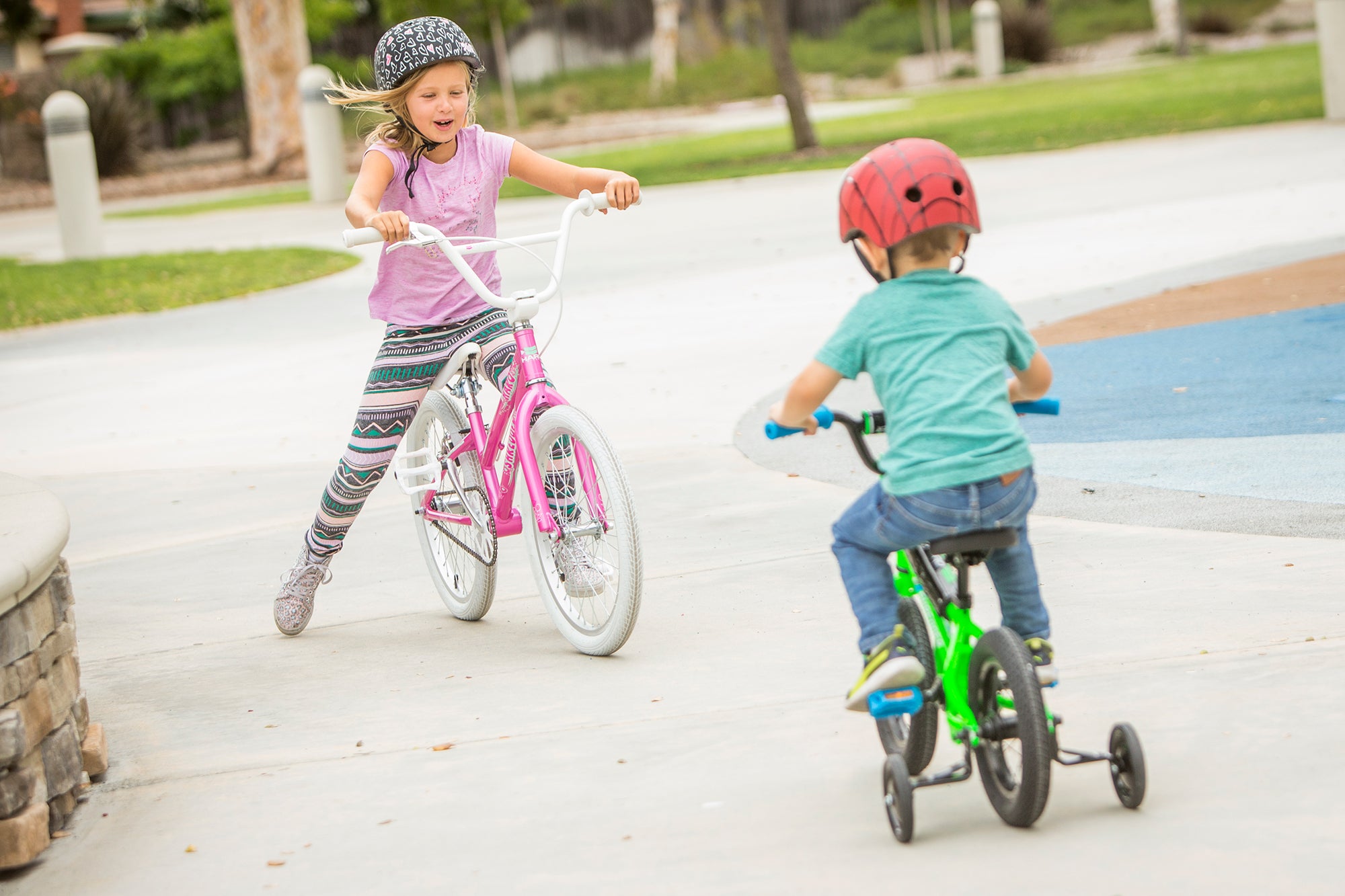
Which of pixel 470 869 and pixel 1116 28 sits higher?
pixel 1116 28

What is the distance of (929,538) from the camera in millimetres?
3064

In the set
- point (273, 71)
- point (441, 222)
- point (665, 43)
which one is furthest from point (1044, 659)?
point (665, 43)

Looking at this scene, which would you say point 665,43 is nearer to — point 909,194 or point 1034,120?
point 1034,120

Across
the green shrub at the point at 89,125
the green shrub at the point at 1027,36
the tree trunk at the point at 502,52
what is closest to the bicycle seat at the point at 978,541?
the green shrub at the point at 89,125

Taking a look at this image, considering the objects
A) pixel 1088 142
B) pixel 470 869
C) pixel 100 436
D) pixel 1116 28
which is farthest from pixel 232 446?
pixel 1116 28

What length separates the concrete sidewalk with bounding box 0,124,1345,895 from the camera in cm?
314

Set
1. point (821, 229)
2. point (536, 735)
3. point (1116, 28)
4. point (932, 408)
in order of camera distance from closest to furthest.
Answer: point (932, 408) < point (536, 735) < point (821, 229) < point (1116, 28)

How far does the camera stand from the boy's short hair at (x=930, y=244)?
3.13 meters

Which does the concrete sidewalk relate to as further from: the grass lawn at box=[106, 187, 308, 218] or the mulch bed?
the grass lawn at box=[106, 187, 308, 218]

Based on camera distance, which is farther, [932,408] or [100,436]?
[100,436]

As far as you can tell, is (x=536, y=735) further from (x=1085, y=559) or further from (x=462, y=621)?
(x=1085, y=559)

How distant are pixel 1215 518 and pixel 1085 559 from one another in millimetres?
562

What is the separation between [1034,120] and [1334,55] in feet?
21.0

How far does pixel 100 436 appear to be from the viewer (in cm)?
852
